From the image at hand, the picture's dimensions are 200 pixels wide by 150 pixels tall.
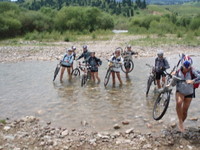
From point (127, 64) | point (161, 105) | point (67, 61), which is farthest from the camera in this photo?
point (127, 64)

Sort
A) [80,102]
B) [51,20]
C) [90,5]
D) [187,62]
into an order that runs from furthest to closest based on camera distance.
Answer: [90,5], [51,20], [80,102], [187,62]

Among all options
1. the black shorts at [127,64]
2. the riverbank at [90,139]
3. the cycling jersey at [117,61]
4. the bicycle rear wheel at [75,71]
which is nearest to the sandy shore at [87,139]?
the riverbank at [90,139]

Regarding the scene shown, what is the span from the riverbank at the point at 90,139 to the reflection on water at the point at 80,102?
2.20 feet

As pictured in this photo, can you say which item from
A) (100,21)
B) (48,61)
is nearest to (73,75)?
(48,61)

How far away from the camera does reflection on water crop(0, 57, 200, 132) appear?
9391 mm

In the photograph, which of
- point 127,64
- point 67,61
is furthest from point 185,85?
point 127,64

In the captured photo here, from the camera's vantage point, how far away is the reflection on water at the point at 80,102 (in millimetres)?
9391

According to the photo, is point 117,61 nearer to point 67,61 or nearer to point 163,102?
point 67,61

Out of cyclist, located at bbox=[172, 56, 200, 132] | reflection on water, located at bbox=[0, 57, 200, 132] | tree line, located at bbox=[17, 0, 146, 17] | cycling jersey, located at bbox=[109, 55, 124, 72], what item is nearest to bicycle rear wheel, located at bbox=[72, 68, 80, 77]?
reflection on water, located at bbox=[0, 57, 200, 132]

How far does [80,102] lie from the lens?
11.7 meters

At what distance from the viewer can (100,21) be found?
72188mm

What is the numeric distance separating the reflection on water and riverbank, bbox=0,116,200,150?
0.67 metres

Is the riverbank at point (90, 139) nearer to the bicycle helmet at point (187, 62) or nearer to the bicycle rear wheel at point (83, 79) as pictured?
the bicycle helmet at point (187, 62)

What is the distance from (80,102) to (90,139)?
4.14 metres
